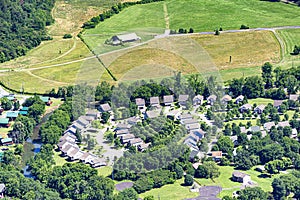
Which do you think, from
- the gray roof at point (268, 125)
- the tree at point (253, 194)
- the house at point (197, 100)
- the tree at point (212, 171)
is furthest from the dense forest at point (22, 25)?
the tree at point (253, 194)

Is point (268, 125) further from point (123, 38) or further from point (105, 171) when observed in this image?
point (123, 38)

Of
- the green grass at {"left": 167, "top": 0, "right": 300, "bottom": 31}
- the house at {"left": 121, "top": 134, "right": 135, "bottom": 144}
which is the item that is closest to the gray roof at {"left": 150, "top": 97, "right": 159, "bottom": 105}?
the house at {"left": 121, "top": 134, "right": 135, "bottom": 144}

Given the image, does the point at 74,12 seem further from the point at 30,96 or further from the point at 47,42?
the point at 30,96

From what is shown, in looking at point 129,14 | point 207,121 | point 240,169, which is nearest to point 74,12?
point 129,14

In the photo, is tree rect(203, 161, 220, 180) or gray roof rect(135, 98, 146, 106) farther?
gray roof rect(135, 98, 146, 106)

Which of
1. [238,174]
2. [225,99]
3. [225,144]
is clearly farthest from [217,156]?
[225,99]

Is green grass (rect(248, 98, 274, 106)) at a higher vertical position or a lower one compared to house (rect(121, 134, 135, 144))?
higher

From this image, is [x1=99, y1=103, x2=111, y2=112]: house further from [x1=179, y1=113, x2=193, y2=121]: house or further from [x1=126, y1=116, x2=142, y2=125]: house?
[x1=179, y1=113, x2=193, y2=121]: house
